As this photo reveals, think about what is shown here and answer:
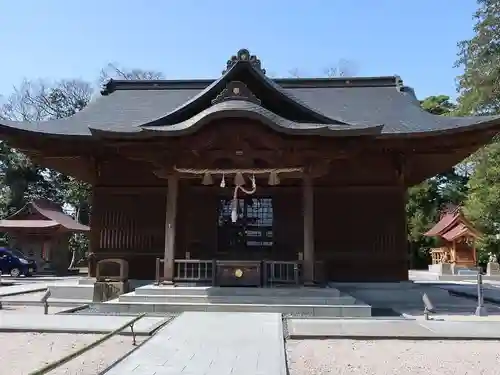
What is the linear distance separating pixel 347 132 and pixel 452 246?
1080 inches

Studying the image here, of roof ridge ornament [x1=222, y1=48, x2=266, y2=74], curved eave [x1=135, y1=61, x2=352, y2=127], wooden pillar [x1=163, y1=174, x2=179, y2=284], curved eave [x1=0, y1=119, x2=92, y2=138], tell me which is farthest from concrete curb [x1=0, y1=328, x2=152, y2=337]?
roof ridge ornament [x1=222, y1=48, x2=266, y2=74]

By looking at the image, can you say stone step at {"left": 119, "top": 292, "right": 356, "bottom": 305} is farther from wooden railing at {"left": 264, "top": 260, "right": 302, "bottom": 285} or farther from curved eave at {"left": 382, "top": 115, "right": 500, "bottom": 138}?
curved eave at {"left": 382, "top": 115, "right": 500, "bottom": 138}

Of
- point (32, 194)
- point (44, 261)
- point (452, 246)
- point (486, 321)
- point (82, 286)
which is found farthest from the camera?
point (32, 194)

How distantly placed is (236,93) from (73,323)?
245 inches

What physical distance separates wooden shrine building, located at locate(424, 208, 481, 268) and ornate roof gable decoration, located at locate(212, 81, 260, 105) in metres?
26.2

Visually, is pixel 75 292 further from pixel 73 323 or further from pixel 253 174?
pixel 253 174

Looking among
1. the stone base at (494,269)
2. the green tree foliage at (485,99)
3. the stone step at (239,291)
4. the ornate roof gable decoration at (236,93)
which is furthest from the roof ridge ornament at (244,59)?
the stone base at (494,269)

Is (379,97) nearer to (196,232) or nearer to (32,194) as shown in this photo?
(196,232)

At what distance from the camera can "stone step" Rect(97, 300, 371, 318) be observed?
979cm

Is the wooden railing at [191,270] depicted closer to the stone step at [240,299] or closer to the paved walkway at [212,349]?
the stone step at [240,299]

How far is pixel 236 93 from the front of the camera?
1138cm

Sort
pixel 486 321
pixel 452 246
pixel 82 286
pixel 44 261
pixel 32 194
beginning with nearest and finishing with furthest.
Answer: pixel 486 321, pixel 82 286, pixel 44 261, pixel 452 246, pixel 32 194

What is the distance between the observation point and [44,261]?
3089 centimetres

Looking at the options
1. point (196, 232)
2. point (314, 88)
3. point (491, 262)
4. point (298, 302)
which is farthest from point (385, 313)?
point (491, 262)
